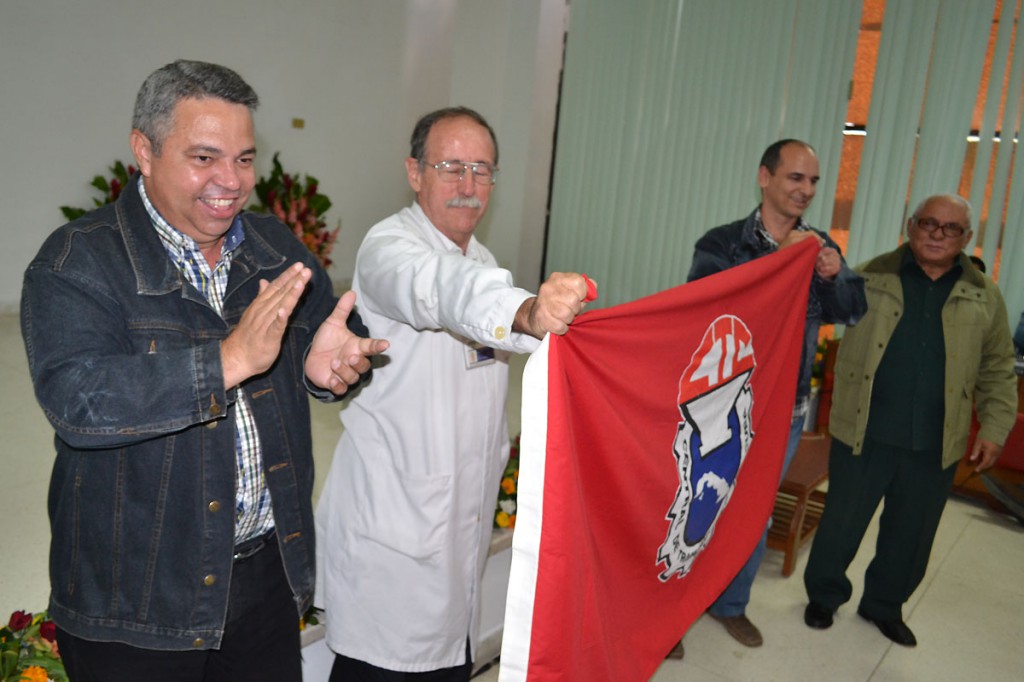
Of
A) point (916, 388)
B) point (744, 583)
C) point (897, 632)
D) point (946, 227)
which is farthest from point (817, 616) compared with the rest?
point (946, 227)

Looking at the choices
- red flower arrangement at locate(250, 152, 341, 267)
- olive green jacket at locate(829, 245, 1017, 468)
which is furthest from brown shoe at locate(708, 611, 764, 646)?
red flower arrangement at locate(250, 152, 341, 267)

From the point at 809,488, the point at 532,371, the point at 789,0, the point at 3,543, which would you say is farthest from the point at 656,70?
the point at 532,371

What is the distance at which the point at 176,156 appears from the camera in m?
1.32

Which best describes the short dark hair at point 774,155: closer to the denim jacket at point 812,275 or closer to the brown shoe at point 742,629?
the denim jacket at point 812,275

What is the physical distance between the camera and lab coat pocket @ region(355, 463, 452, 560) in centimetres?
190

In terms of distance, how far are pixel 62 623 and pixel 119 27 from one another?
6.28m

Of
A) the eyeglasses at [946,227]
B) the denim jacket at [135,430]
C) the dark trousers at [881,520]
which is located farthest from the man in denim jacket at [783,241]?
the denim jacket at [135,430]

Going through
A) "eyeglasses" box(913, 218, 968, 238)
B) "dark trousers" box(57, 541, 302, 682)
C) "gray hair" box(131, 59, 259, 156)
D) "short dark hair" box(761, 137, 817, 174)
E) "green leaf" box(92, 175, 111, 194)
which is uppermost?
"short dark hair" box(761, 137, 817, 174)

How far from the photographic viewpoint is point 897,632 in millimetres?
3268

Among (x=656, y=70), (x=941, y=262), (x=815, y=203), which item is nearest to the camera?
(x=941, y=262)

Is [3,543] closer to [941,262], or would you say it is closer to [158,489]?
[158,489]

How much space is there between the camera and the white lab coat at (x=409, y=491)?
1883 mm

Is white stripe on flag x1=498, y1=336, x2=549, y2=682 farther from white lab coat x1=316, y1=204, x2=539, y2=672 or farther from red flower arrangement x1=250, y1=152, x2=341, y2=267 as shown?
red flower arrangement x1=250, y1=152, x2=341, y2=267

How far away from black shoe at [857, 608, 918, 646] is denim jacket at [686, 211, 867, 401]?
114cm
